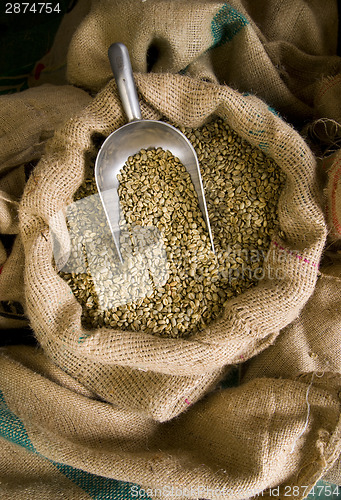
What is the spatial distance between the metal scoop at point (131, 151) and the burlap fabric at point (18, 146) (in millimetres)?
225

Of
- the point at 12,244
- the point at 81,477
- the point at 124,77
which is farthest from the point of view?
the point at 12,244

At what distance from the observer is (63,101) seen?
135cm

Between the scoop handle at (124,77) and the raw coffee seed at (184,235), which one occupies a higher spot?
the scoop handle at (124,77)

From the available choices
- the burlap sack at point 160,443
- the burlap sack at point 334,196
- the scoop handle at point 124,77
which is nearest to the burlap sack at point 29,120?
the scoop handle at point 124,77

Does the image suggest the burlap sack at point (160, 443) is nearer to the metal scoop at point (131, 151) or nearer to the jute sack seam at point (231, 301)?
the jute sack seam at point (231, 301)

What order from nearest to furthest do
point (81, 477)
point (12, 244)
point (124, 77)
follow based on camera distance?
point (124, 77)
point (81, 477)
point (12, 244)

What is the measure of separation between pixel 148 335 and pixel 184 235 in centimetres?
32

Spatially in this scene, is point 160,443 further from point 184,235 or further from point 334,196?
point 334,196

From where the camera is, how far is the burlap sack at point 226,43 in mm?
1263

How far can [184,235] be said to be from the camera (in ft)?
4.18

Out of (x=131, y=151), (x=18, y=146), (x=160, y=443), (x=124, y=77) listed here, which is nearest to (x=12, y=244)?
(x=18, y=146)

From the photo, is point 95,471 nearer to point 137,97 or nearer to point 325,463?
point 325,463

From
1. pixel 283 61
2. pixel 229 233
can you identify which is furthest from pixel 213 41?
pixel 229 233

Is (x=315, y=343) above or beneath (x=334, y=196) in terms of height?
beneath
